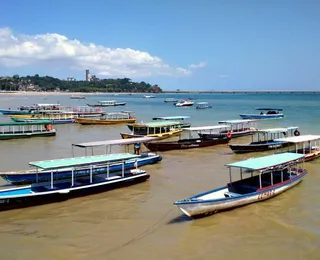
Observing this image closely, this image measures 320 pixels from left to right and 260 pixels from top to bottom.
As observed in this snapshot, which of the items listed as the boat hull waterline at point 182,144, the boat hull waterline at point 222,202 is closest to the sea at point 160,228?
the boat hull waterline at point 222,202

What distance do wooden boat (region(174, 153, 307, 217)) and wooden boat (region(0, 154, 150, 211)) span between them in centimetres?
493

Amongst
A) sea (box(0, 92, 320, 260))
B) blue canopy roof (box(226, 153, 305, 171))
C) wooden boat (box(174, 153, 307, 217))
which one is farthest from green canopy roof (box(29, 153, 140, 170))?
blue canopy roof (box(226, 153, 305, 171))

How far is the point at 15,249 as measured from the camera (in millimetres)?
11328

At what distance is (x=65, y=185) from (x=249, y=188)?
8.03 metres

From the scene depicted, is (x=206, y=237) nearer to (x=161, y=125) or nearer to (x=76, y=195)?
(x=76, y=195)

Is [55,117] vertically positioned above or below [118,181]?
above

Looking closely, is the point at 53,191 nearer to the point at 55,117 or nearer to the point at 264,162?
the point at 264,162

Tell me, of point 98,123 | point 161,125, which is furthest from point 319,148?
point 98,123

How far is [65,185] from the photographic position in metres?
16.7

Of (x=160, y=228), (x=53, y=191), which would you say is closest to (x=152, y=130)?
(x=53, y=191)

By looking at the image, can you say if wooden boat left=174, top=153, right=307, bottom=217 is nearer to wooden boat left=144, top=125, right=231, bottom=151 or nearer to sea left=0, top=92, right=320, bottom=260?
sea left=0, top=92, right=320, bottom=260

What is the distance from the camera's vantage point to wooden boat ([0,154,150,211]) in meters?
14.8

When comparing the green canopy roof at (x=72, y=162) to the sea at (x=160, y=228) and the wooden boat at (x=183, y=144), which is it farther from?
the wooden boat at (x=183, y=144)

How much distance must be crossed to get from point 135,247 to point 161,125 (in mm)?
22978
